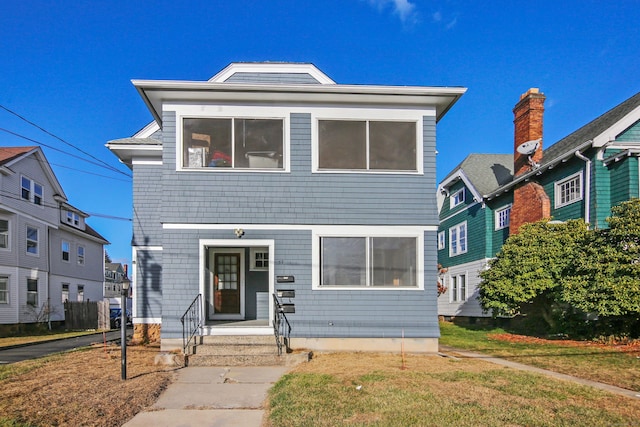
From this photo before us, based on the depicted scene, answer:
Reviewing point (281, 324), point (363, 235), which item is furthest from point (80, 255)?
point (363, 235)

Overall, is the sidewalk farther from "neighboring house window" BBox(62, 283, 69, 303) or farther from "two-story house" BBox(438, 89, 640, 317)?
"neighboring house window" BBox(62, 283, 69, 303)

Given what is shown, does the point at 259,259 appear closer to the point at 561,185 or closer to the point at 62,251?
the point at 561,185

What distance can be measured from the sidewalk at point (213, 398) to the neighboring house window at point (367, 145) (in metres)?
4.66

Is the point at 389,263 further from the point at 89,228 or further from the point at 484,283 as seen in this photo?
the point at 89,228

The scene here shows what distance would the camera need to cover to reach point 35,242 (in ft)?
73.3

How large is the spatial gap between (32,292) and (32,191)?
4804 millimetres

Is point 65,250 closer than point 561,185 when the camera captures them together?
No

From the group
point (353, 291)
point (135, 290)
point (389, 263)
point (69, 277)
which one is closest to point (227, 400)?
point (353, 291)

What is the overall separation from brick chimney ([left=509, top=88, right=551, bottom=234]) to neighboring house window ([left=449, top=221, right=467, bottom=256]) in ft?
17.1

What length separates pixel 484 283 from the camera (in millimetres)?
15836

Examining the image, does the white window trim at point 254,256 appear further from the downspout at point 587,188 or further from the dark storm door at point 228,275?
the downspout at point 587,188

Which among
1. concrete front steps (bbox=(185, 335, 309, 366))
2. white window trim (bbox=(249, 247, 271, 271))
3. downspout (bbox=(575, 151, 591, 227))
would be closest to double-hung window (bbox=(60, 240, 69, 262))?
white window trim (bbox=(249, 247, 271, 271))

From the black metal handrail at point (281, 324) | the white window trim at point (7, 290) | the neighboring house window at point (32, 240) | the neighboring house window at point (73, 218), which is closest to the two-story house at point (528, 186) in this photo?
the black metal handrail at point (281, 324)

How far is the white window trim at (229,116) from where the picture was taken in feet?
33.9
